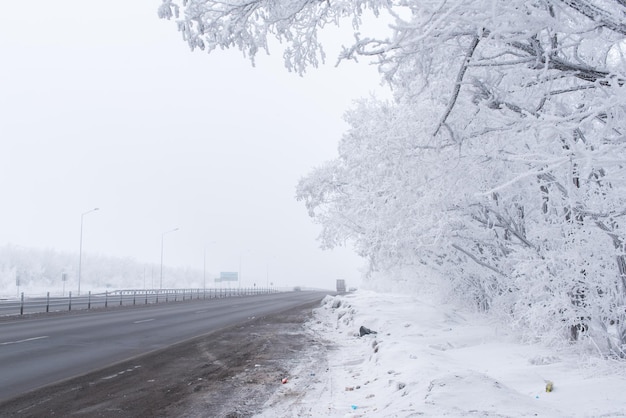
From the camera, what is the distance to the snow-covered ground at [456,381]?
17.6 feet

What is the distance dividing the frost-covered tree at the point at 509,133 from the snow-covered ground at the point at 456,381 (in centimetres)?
84

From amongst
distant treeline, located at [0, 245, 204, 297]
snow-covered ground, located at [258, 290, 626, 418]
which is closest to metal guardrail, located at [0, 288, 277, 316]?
snow-covered ground, located at [258, 290, 626, 418]

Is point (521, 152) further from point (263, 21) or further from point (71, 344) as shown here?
point (71, 344)

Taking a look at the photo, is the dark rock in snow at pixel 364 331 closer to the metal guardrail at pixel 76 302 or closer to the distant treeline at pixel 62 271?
the metal guardrail at pixel 76 302

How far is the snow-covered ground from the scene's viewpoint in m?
5.38

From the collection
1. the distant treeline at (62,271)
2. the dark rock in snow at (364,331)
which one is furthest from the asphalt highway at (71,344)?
the distant treeline at (62,271)

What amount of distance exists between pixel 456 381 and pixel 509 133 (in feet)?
9.81

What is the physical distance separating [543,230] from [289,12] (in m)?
5.12

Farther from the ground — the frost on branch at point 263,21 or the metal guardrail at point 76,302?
the frost on branch at point 263,21

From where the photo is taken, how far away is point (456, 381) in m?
6.00

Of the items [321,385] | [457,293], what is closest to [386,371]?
[321,385]

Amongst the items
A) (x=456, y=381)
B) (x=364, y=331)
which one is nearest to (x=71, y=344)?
(x=364, y=331)

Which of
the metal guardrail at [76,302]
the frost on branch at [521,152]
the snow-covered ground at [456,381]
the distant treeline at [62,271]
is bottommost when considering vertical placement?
the snow-covered ground at [456,381]

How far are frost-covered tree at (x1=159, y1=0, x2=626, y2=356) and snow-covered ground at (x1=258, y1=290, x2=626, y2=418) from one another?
841 mm
